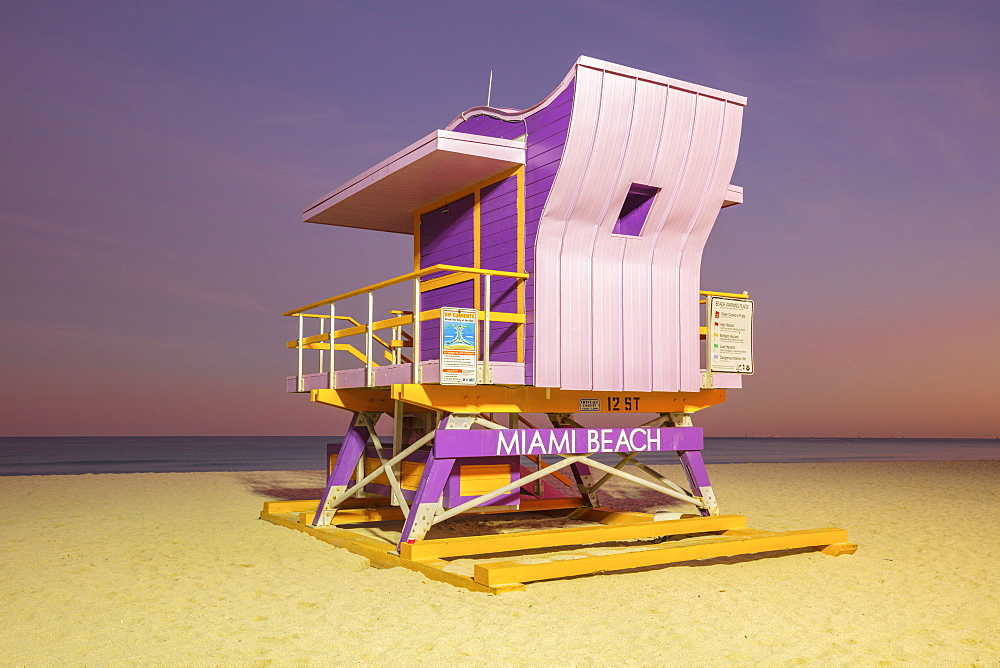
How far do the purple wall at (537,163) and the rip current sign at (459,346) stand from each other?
690 millimetres

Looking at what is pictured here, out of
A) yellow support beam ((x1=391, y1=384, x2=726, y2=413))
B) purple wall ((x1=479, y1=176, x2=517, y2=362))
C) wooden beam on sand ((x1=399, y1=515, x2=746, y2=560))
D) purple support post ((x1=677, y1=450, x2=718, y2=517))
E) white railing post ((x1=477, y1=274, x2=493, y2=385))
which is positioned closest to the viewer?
wooden beam on sand ((x1=399, y1=515, x2=746, y2=560))

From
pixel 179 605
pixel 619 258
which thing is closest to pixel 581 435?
pixel 619 258

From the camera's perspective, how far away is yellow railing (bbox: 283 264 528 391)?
8.74 metres

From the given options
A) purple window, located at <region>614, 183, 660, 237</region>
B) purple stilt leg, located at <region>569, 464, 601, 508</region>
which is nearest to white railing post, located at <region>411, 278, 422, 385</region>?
purple window, located at <region>614, 183, 660, 237</region>

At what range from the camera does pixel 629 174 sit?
9234 mm

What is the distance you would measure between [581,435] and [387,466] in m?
2.39

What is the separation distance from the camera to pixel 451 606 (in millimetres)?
7082

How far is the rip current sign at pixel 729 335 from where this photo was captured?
10.4 metres

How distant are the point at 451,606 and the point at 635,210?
4986 mm

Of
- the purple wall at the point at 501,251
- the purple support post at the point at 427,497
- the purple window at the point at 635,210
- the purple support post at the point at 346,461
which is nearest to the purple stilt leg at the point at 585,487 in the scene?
the purple support post at the point at 346,461

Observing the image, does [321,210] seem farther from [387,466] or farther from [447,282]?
[387,466]

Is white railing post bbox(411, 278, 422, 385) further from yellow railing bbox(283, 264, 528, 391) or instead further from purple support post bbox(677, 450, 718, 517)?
purple support post bbox(677, 450, 718, 517)

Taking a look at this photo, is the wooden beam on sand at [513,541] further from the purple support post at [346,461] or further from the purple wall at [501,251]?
the purple support post at [346,461]

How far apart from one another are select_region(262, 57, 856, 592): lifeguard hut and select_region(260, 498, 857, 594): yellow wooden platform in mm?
28
